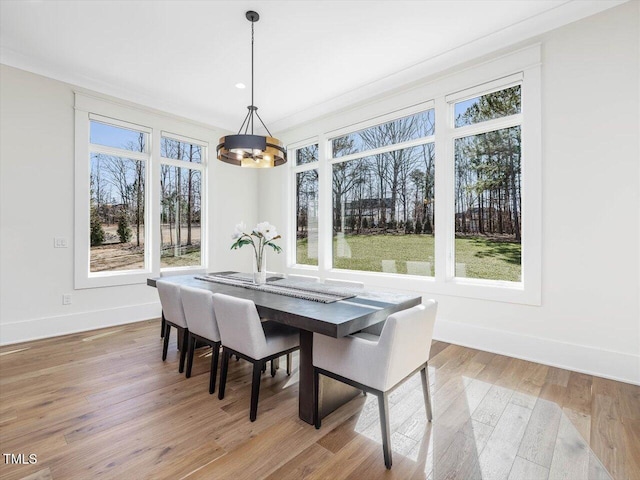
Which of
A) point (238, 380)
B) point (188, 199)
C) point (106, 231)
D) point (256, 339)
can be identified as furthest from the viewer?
point (188, 199)

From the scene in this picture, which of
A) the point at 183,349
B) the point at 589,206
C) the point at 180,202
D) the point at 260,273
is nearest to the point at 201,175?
the point at 180,202

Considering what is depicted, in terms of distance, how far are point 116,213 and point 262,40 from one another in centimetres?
303

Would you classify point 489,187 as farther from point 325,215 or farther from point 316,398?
point 316,398

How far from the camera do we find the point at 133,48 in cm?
335

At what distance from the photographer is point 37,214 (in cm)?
368

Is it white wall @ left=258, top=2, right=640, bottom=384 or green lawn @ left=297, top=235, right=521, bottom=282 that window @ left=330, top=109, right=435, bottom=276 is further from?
white wall @ left=258, top=2, right=640, bottom=384

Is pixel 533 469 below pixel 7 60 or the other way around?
below

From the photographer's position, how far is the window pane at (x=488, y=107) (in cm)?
324

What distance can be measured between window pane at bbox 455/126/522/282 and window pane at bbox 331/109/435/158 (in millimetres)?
483

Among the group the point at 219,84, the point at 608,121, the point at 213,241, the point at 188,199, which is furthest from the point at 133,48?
the point at 608,121

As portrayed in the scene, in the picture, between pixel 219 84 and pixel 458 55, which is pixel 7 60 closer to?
pixel 219 84

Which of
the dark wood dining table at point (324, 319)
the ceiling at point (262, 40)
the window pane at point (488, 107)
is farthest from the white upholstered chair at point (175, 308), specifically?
the window pane at point (488, 107)

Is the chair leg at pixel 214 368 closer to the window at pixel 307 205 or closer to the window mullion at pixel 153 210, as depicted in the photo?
the window mullion at pixel 153 210

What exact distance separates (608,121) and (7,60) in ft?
19.3
